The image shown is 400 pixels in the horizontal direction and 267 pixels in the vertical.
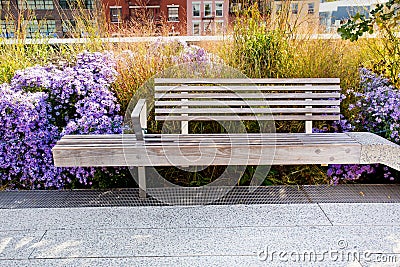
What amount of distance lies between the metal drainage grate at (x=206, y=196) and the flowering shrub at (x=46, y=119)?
0.14m

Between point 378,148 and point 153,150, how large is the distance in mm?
Result: 1266

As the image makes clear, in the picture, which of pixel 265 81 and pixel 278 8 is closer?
pixel 265 81

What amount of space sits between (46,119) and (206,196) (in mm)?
1233

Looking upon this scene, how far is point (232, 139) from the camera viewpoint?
2.33 meters

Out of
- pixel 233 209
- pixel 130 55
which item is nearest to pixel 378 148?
pixel 233 209

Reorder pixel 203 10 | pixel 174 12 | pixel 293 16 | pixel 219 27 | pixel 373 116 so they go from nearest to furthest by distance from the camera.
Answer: pixel 373 116 < pixel 293 16 < pixel 219 27 < pixel 203 10 < pixel 174 12

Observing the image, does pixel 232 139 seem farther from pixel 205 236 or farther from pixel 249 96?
pixel 205 236

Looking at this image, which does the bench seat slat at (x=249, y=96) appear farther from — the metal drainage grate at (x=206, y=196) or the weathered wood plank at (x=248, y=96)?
the metal drainage grate at (x=206, y=196)

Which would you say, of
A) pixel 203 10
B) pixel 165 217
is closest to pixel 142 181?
pixel 165 217

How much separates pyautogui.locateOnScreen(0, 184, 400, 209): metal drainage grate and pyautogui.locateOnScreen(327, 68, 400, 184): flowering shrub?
10 centimetres

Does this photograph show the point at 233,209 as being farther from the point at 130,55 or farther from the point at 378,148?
the point at 130,55

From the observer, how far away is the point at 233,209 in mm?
2410

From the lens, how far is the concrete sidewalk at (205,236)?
1.88 metres

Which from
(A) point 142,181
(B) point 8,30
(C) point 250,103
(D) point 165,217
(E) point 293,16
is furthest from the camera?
(B) point 8,30
